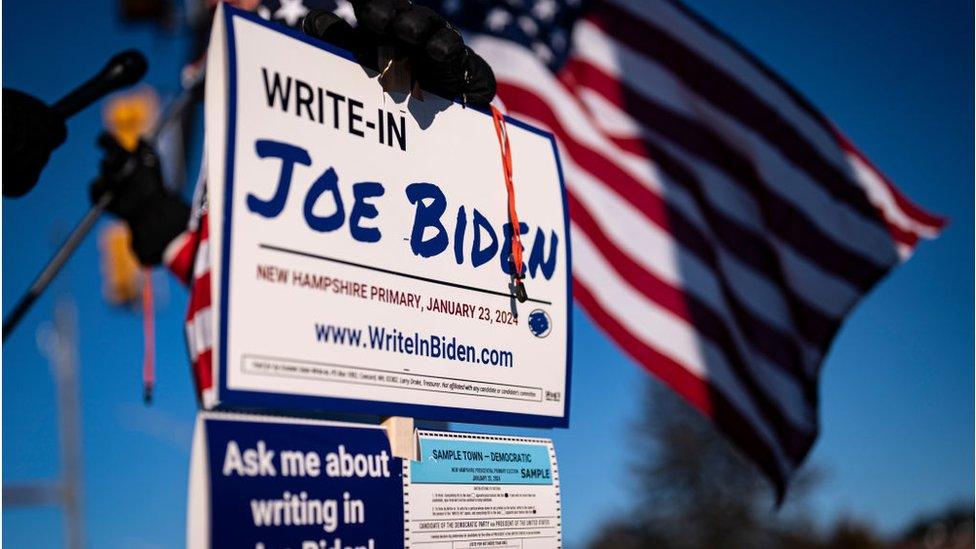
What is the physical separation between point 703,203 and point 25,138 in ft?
16.8

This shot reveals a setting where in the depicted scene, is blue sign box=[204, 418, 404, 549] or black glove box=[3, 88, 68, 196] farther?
black glove box=[3, 88, 68, 196]

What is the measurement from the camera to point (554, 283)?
134 inches

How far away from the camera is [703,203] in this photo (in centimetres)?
787

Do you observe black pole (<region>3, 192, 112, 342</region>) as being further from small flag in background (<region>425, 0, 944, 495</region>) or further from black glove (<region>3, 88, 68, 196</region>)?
small flag in background (<region>425, 0, 944, 495</region>)

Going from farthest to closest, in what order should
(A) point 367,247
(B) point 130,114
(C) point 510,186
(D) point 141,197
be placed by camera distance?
1. (B) point 130,114
2. (D) point 141,197
3. (C) point 510,186
4. (A) point 367,247

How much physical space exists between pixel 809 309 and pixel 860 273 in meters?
0.44

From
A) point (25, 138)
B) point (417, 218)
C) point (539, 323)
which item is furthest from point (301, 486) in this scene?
point (25, 138)

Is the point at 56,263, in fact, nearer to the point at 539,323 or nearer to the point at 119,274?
the point at 539,323

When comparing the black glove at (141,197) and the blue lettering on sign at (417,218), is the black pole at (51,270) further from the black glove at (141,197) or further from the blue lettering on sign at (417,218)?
the blue lettering on sign at (417,218)

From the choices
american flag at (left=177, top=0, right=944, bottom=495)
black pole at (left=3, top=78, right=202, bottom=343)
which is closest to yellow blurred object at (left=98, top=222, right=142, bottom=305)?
american flag at (left=177, top=0, right=944, bottom=495)

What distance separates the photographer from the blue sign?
7.81ft

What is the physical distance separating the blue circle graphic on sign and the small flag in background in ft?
13.4

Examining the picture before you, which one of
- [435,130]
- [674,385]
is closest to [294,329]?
[435,130]

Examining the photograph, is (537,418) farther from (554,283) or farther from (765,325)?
(765,325)
